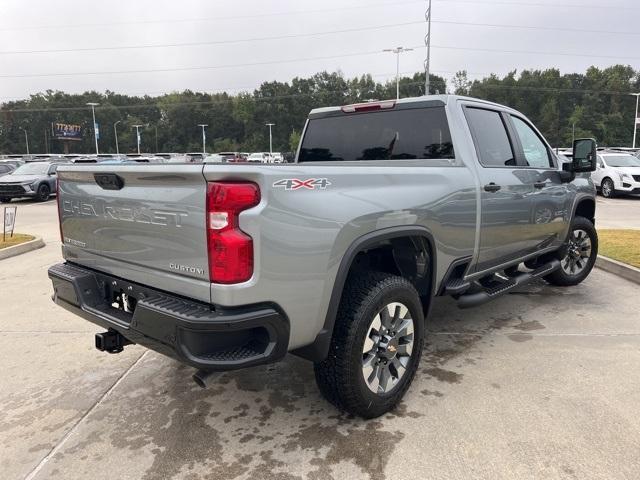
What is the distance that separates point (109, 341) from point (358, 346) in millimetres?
1427

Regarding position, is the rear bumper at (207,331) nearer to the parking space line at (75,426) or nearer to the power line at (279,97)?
the parking space line at (75,426)

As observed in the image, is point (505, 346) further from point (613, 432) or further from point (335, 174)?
point (335, 174)

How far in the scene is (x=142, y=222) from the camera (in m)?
2.58

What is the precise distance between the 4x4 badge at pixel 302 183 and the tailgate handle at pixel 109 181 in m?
0.94

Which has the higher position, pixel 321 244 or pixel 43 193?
pixel 321 244

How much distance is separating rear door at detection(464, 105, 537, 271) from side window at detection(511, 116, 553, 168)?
0.65 feet

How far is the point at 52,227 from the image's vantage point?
11484mm

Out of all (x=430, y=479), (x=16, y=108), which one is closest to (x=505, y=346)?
(x=430, y=479)

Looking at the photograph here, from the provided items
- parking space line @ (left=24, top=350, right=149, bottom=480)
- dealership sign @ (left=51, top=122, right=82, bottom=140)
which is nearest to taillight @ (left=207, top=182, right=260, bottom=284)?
parking space line @ (left=24, top=350, right=149, bottom=480)

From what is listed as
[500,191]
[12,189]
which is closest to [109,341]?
[500,191]

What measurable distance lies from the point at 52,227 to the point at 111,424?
9.84 meters

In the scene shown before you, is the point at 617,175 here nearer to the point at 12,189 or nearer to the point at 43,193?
the point at 43,193

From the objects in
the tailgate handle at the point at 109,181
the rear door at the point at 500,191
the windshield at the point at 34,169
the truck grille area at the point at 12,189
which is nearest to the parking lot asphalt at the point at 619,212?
the rear door at the point at 500,191

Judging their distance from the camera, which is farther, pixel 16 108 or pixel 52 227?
pixel 16 108
